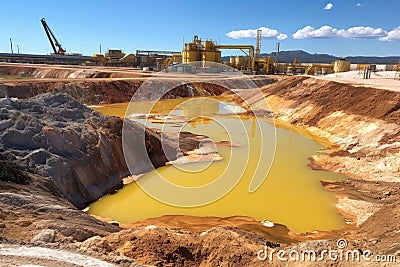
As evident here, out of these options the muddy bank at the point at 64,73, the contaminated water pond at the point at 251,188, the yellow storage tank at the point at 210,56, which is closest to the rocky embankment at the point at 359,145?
the contaminated water pond at the point at 251,188

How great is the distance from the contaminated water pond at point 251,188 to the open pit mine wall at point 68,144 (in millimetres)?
1007

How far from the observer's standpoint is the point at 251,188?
48.3 feet

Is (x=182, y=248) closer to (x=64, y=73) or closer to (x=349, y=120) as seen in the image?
(x=349, y=120)

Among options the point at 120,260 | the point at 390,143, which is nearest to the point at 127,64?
the point at 390,143

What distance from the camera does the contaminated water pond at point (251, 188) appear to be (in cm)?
1232

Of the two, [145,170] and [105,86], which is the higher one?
[105,86]

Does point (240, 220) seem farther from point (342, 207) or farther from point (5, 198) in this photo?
point (5, 198)

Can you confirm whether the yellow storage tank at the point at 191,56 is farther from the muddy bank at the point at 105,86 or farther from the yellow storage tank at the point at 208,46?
the muddy bank at the point at 105,86

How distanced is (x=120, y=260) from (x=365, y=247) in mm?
5337

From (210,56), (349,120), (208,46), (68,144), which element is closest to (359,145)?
(349,120)

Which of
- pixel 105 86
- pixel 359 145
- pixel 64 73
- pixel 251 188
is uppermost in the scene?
pixel 64 73

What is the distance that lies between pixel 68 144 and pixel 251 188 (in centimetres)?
883

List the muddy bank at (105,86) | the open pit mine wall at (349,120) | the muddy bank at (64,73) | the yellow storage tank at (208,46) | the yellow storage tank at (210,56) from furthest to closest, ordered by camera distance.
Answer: the yellow storage tank at (208,46) → the yellow storage tank at (210,56) → the muddy bank at (64,73) → the muddy bank at (105,86) → the open pit mine wall at (349,120)

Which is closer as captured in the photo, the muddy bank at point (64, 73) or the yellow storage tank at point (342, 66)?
the muddy bank at point (64, 73)
